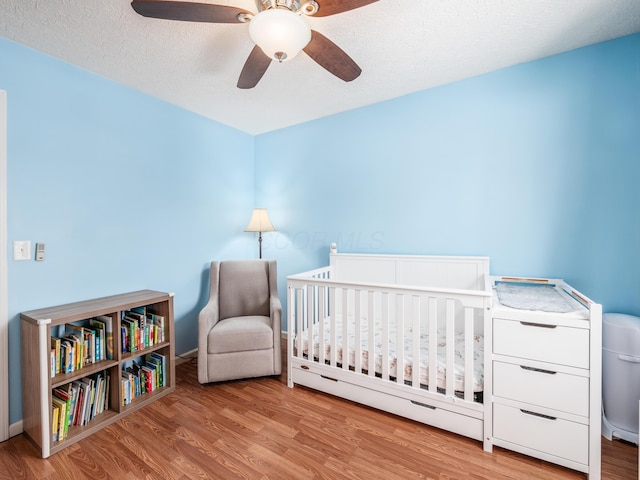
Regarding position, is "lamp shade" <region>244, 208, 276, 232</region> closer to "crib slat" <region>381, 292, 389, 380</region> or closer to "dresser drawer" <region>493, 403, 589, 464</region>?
"crib slat" <region>381, 292, 389, 380</region>

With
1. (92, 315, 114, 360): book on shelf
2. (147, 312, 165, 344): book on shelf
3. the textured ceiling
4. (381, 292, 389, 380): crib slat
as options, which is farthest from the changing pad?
(92, 315, 114, 360): book on shelf

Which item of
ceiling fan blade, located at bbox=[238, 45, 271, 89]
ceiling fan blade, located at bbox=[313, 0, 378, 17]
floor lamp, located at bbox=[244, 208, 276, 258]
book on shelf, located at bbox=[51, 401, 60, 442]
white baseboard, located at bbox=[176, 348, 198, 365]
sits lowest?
white baseboard, located at bbox=[176, 348, 198, 365]

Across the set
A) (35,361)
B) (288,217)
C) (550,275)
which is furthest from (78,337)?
(550,275)

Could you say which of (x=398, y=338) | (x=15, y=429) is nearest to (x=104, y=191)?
(x=15, y=429)

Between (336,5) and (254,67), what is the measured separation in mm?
586

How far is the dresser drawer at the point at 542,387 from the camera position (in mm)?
1388

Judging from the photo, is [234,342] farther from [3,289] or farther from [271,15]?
[271,15]

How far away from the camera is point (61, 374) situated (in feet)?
5.59

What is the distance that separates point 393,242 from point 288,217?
1275 mm

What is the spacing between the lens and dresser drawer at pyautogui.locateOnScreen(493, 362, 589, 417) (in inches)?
54.6

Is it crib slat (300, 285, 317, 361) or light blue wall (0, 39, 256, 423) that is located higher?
light blue wall (0, 39, 256, 423)

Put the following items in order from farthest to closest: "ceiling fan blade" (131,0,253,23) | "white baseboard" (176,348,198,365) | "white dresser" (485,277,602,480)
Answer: "white baseboard" (176,348,198,365), "white dresser" (485,277,602,480), "ceiling fan blade" (131,0,253,23)

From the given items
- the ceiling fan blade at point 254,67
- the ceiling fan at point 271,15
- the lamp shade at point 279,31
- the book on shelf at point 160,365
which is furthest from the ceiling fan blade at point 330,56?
the book on shelf at point 160,365

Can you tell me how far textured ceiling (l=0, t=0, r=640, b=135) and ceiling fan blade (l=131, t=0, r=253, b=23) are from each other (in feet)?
1.00
